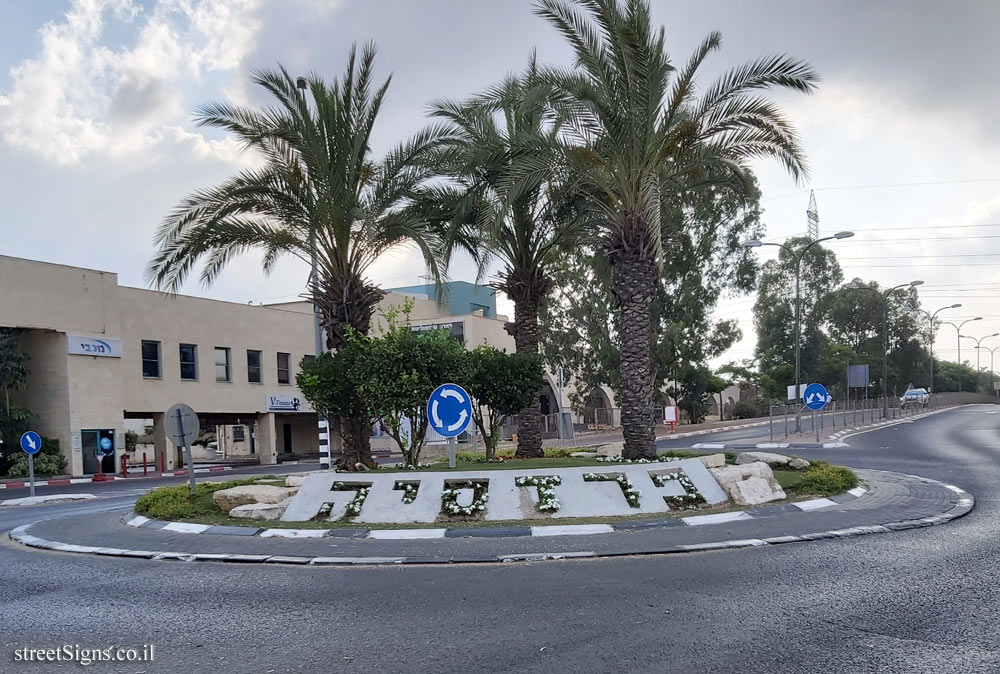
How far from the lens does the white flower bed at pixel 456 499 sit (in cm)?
1164

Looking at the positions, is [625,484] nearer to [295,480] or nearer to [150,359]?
[295,480]

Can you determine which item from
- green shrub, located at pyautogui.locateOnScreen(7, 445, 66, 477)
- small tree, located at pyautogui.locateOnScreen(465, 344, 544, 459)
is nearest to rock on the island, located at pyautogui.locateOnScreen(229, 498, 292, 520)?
small tree, located at pyautogui.locateOnScreen(465, 344, 544, 459)

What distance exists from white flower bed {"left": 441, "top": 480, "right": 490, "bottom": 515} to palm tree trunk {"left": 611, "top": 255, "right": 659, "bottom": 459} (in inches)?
125

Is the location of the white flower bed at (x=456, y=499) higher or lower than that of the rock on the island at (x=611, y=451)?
higher

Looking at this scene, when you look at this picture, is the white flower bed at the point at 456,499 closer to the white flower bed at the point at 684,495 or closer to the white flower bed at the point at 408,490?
the white flower bed at the point at 408,490

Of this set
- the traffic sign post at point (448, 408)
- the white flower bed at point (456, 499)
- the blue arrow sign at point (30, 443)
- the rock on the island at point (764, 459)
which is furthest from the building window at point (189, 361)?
the white flower bed at point (456, 499)

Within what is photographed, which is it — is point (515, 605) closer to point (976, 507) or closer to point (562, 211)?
point (976, 507)

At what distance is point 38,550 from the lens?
1079 centimetres

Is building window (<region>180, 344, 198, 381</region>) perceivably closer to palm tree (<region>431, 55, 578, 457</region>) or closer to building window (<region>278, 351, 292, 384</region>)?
building window (<region>278, 351, 292, 384</region>)

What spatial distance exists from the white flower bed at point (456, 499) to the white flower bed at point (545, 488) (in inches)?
20.7

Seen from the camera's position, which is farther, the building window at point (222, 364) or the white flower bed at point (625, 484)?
the building window at point (222, 364)

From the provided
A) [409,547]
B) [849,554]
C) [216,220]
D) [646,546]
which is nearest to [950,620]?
[849,554]

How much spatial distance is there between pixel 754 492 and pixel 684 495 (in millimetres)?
1109

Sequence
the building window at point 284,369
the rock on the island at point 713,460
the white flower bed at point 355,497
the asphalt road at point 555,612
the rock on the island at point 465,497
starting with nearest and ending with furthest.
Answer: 1. the asphalt road at point 555,612
2. the rock on the island at point 465,497
3. the white flower bed at point 355,497
4. the rock on the island at point 713,460
5. the building window at point 284,369
